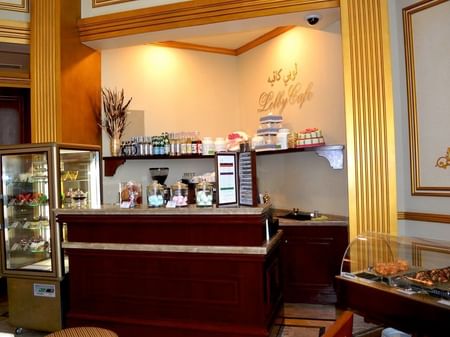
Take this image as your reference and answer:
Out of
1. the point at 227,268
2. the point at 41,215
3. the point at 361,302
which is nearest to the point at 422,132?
the point at 361,302

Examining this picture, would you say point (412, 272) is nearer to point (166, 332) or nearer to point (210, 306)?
point (210, 306)

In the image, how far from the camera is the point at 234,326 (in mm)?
2754

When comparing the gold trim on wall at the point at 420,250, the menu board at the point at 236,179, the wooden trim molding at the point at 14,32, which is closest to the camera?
the gold trim on wall at the point at 420,250

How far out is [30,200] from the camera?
144 inches

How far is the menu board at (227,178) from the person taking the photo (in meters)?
2.88

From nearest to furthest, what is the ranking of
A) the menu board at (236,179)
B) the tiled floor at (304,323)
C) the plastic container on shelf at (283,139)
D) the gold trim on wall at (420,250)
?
1. the gold trim on wall at (420,250)
2. the menu board at (236,179)
3. the tiled floor at (304,323)
4. the plastic container on shelf at (283,139)

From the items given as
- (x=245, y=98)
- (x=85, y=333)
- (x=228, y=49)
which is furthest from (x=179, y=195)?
(x=228, y=49)

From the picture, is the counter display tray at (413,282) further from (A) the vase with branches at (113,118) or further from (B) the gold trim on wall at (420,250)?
(A) the vase with branches at (113,118)

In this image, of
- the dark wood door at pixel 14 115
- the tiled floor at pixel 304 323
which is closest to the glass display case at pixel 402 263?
the tiled floor at pixel 304 323

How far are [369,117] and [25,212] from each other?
142 inches

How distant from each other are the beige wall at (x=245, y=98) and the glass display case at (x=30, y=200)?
111cm

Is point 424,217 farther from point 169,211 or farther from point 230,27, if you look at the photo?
point 230,27

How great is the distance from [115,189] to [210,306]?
2.65m

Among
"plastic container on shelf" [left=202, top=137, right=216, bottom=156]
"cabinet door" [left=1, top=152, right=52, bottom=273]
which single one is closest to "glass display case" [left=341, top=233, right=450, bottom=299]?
"plastic container on shelf" [left=202, top=137, right=216, bottom=156]
